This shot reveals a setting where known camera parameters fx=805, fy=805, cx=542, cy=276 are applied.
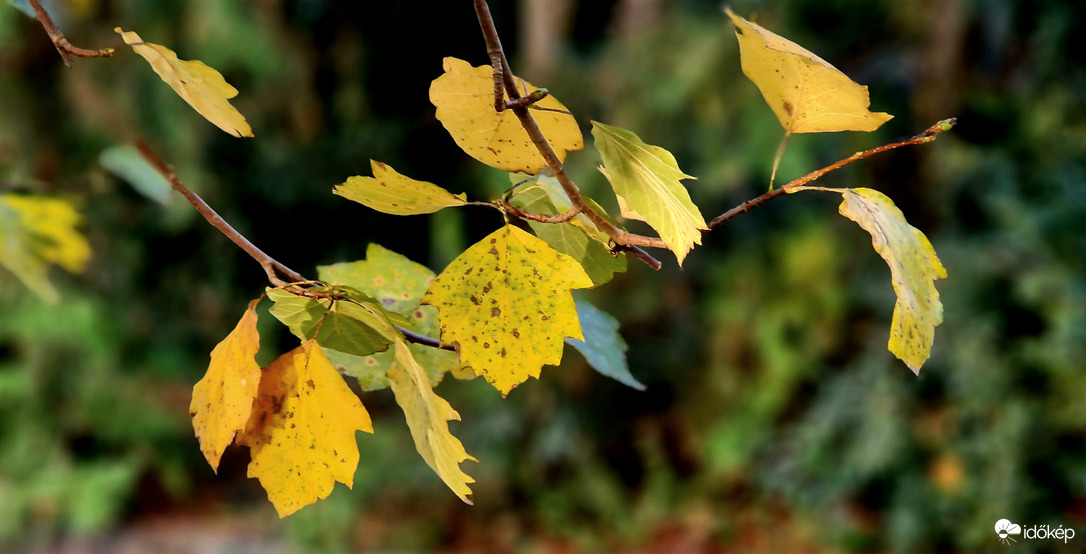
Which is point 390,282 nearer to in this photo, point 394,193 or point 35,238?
point 394,193

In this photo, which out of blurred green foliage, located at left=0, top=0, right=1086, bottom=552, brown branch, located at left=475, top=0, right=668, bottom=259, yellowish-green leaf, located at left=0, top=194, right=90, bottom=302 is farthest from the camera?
blurred green foliage, located at left=0, top=0, right=1086, bottom=552

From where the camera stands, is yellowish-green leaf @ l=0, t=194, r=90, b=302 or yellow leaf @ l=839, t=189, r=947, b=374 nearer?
yellow leaf @ l=839, t=189, r=947, b=374

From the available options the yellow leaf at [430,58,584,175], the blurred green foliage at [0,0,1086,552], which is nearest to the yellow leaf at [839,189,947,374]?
the yellow leaf at [430,58,584,175]

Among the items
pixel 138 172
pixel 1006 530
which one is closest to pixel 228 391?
pixel 138 172

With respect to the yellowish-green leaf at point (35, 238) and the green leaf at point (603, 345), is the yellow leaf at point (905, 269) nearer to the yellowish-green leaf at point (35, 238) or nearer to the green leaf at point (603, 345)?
the green leaf at point (603, 345)

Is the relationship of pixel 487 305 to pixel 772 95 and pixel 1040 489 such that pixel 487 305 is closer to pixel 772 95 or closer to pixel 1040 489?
pixel 772 95

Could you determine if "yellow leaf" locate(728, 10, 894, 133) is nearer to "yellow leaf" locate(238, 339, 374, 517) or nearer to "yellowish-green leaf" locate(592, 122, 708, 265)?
"yellowish-green leaf" locate(592, 122, 708, 265)
